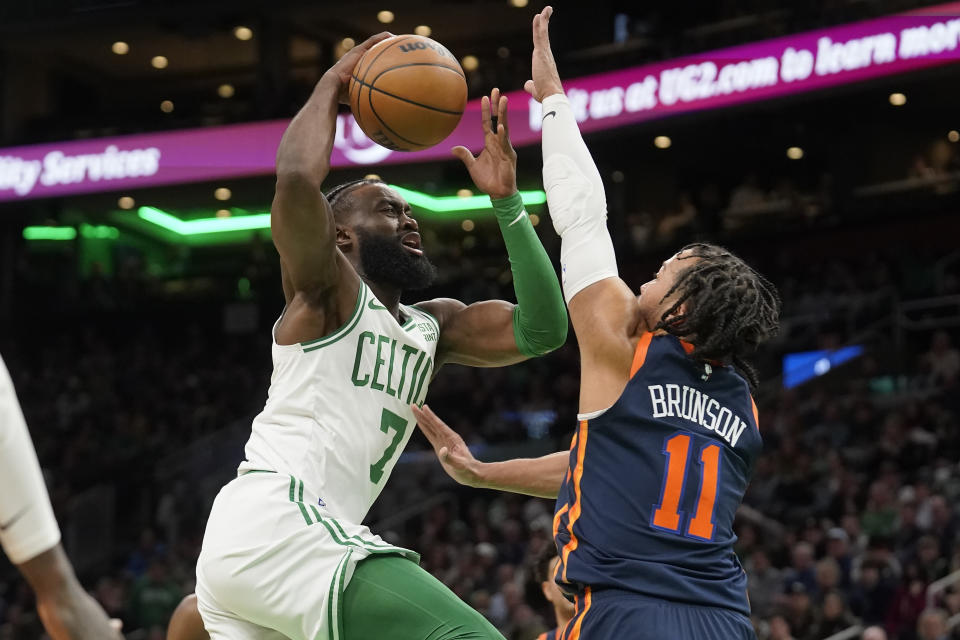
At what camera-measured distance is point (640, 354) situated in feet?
10.9

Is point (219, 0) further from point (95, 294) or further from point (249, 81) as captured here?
point (95, 294)

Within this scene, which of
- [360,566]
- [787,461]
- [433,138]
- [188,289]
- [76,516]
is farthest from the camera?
[188,289]

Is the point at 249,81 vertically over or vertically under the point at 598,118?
over

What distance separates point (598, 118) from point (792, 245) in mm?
3387

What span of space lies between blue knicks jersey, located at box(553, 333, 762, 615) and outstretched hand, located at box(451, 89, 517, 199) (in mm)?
1082

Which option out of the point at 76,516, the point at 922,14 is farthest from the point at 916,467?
the point at 76,516

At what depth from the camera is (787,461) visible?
12766 mm

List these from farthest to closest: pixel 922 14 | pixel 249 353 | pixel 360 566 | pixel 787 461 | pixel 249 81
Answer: pixel 249 81 → pixel 249 353 → pixel 922 14 → pixel 787 461 → pixel 360 566

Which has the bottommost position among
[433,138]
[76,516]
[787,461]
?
[76,516]

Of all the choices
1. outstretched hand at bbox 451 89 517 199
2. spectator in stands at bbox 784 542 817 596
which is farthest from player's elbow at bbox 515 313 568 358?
spectator in stands at bbox 784 542 817 596

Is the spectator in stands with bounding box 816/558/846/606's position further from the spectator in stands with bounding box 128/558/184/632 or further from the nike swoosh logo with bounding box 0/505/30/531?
the nike swoosh logo with bounding box 0/505/30/531

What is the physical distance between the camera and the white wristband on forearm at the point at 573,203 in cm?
346

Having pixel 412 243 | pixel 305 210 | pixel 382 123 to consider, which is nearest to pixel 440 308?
pixel 412 243

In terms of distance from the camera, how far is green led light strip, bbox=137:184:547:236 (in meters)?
23.0
